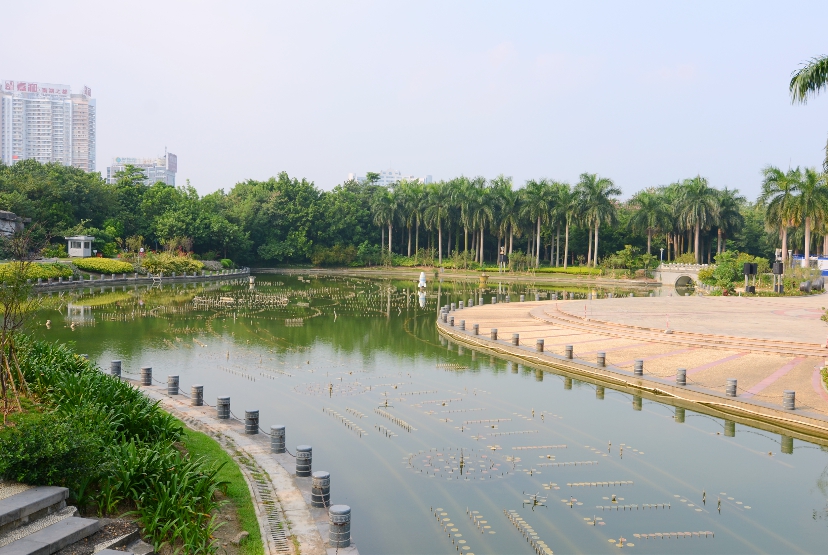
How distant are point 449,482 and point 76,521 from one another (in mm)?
6444

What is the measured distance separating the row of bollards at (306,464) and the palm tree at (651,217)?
70.0m

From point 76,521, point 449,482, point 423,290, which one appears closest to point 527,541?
point 449,482

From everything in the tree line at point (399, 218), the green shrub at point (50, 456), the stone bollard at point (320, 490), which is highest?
the tree line at point (399, 218)

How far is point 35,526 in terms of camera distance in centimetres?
887

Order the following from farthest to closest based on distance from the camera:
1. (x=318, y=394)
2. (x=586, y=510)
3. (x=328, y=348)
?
(x=328, y=348), (x=318, y=394), (x=586, y=510)

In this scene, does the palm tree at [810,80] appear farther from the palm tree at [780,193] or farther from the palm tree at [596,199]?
the palm tree at [596,199]

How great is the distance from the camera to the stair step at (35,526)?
27.9 ft

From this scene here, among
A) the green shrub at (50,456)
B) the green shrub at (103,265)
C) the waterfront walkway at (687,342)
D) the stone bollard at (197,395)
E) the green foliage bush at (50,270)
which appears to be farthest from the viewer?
the green shrub at (103,265)

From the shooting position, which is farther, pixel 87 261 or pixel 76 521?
pixel 87 261

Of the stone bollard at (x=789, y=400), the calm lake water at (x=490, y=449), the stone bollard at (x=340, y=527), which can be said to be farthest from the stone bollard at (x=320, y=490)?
the stone bollard at (x=789, y=400)

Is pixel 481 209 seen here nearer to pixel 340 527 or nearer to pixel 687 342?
pixel 687 342

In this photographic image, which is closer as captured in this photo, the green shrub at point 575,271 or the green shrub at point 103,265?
the green shrub at point 103,265

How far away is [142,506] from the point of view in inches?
393

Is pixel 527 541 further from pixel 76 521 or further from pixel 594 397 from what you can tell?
pixel 594 397
